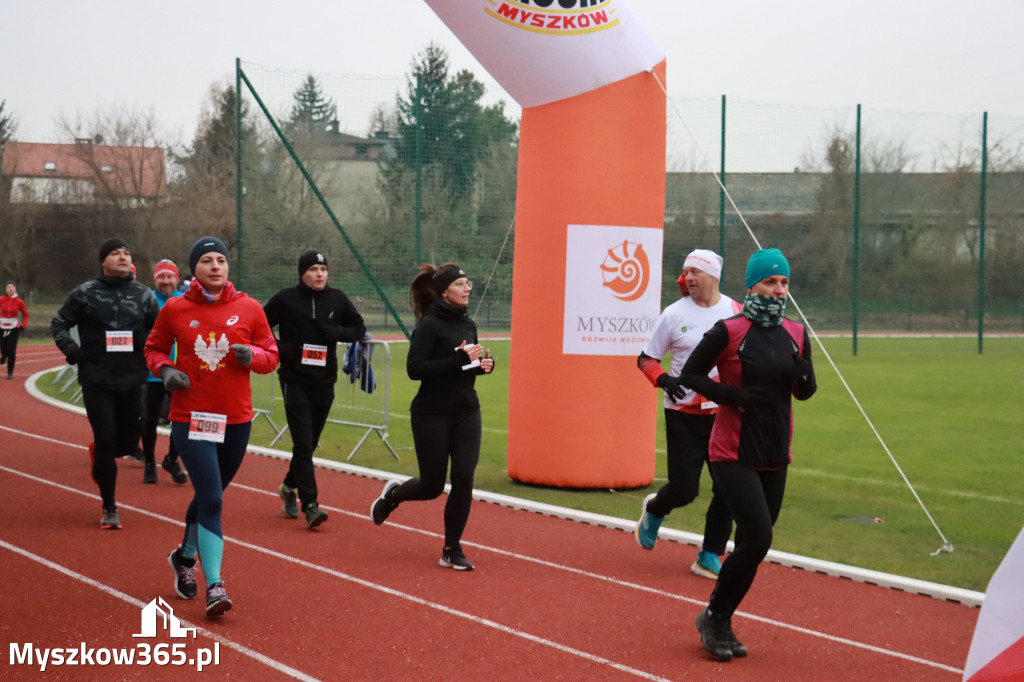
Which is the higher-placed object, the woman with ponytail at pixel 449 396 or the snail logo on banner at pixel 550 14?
the snail logo on banner at pixel 550 14

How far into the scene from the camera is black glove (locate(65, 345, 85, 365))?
300 inches

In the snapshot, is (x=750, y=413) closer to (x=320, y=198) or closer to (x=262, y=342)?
(x=262, y=342)

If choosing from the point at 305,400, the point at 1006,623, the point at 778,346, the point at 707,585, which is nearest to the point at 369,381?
the point at 305,400

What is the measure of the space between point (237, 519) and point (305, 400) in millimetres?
1092

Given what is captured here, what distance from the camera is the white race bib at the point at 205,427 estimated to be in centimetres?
562

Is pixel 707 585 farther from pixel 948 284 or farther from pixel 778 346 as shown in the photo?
pixel 948 284

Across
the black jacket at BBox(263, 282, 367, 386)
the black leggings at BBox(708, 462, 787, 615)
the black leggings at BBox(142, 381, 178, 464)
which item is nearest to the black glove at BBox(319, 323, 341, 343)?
the black jacket at BBox(263, 282, 367, 386)

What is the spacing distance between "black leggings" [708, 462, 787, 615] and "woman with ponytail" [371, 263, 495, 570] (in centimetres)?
211

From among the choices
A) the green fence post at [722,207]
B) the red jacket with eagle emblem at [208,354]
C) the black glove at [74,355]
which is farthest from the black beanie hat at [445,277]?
the green fence post at [722,207]

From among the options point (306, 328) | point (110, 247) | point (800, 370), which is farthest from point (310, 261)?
point (800, 370)

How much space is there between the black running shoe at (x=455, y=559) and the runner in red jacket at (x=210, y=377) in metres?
1.64

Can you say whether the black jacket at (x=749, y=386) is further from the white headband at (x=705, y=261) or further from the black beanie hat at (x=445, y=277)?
the black beanie hat at (x=445, y=277)

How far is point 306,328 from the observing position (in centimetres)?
825

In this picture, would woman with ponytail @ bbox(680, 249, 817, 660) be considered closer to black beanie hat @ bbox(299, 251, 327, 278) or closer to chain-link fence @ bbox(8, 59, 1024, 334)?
black beanie hat @ bbox(299, 251, 327, 278)
